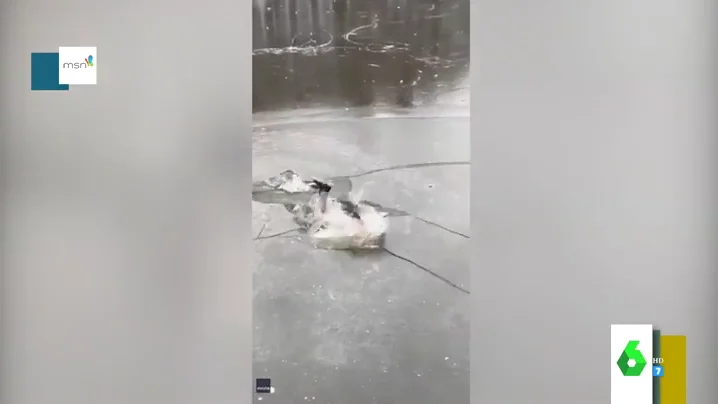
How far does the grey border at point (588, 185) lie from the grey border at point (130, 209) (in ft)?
1.82

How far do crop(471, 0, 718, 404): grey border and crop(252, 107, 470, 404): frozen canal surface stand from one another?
0.06m

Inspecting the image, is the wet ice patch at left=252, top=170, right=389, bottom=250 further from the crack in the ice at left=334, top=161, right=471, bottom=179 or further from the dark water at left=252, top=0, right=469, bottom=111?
the dark water at left=252, top=0, right=469, bottom=111

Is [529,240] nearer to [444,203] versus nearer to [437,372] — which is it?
[444,203]

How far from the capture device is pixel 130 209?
115 centimetres

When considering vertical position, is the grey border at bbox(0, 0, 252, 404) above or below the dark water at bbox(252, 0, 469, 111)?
below

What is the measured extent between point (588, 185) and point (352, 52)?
1.99ft

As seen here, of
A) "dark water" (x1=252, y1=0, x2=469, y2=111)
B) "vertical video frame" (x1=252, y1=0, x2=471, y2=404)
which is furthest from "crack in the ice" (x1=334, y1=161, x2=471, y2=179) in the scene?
"dark water" (x1=252, y1=0, x2=469, y2=111)

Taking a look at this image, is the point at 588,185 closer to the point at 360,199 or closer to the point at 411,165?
the point at 411,165

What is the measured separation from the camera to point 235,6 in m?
1.14

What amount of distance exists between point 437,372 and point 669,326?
53 centimetres

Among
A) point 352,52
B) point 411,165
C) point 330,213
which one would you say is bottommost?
point 330,213

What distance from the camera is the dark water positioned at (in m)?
1.14

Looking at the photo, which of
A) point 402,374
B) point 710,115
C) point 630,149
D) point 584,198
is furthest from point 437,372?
point 710,115

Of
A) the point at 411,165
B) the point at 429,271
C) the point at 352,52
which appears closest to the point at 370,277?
the point at 429,271
